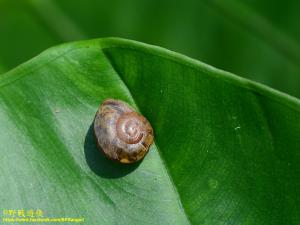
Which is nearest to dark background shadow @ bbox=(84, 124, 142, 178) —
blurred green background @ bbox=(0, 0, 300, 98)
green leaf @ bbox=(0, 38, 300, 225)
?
green leaf @ bbox=(0, 38, 300, 225)

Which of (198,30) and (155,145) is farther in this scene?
(198,30)

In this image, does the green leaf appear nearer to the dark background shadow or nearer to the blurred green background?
the dark background shadow

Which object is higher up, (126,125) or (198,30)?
(126,125)

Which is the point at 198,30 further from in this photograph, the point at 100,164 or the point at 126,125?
the point at 100,164

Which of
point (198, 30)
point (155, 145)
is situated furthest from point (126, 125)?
point (198, 30)

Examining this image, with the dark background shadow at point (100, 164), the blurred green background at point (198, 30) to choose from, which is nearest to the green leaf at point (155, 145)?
the dark background shadow at point (100, 164)
